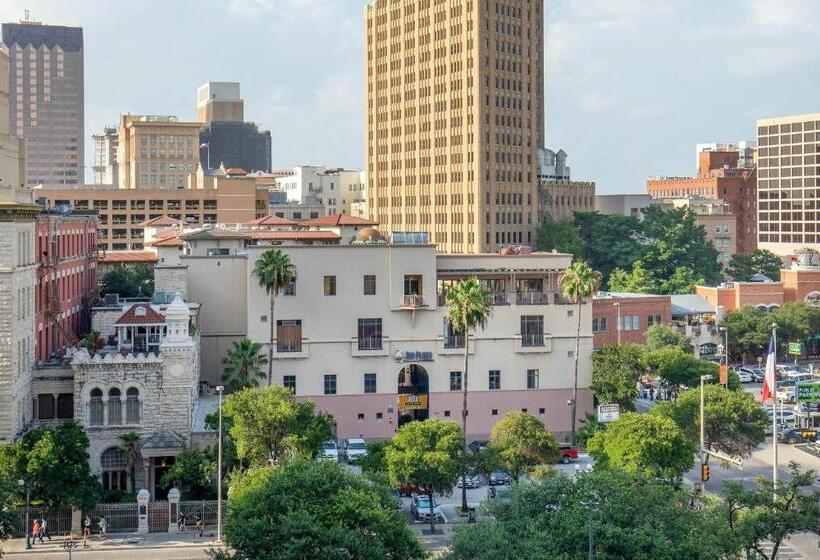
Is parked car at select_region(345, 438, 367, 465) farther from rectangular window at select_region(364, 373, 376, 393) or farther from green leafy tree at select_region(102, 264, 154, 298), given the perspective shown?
green leafy tree at select_region(102, 264, 154, 298)

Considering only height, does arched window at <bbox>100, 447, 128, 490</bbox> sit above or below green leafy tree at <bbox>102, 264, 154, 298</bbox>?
below

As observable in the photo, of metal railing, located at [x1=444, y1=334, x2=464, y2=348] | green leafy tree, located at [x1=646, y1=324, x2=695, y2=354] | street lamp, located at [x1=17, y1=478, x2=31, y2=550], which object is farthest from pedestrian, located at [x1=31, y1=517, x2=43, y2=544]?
green leafy tree, located at [x1=646, y1=324, x2=695, y2=354]

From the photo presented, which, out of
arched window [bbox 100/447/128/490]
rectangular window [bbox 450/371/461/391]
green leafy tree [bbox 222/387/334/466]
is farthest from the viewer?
rectangular window [bbox 450/371/461/391]

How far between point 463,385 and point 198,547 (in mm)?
33954

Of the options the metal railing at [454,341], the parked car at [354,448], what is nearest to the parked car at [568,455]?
the metal railing at [454,341]

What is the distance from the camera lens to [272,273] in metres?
107

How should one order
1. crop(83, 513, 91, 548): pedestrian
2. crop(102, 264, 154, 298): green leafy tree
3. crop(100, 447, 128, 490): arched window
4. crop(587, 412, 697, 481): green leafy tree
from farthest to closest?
crop(102, 264, 154, 298): green leafy tree
crop(100, 447, 128, 490): arched window
crop(587, 412, 697, 481): green leafy tree
crop(83, 513, 91, 548): pedestrian

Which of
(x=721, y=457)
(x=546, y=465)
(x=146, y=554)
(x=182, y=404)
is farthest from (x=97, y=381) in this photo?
(x=721, y=457)

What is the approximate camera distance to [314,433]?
89.4 metres

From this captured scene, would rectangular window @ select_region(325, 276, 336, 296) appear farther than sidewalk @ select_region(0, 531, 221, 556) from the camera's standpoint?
Yes

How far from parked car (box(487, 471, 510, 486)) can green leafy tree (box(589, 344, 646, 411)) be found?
16.3 metres

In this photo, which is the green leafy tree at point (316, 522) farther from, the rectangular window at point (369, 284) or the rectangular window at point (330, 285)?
the rectangular window at point (369, 284)

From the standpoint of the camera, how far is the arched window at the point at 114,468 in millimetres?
92125

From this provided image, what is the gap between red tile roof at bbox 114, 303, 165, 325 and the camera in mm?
100850
